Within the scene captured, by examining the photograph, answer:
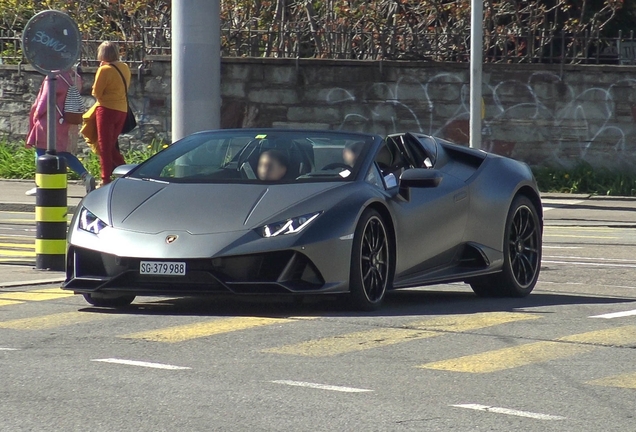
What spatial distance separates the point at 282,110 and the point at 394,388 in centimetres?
1766

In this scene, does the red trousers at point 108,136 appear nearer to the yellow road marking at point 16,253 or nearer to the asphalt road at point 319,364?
the yellow road marking at point 16,253

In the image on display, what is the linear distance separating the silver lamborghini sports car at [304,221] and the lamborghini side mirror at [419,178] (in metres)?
0.01

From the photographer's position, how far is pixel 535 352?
7984mm

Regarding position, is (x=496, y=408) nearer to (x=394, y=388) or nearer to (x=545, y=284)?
(x=394, y=388)

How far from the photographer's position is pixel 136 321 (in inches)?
352

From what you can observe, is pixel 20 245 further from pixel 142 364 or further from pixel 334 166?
pixel 142 364

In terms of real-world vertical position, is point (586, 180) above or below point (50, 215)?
above

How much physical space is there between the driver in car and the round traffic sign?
338 cm

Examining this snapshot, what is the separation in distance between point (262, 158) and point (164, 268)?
1312 mm

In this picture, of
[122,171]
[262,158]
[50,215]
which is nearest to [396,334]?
[262,158]

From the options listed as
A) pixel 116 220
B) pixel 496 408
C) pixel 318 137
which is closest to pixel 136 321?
pixel 116 220

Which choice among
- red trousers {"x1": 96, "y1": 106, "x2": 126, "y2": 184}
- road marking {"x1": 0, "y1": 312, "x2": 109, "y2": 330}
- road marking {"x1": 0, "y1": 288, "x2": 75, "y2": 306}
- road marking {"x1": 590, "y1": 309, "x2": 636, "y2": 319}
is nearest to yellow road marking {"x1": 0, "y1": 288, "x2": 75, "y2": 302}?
road marking {"x1": 0, "y1": 288, "x2": 75, "y2": 306}

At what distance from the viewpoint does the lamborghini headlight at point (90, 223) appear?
920cm

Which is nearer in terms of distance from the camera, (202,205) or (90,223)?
(202,205)
